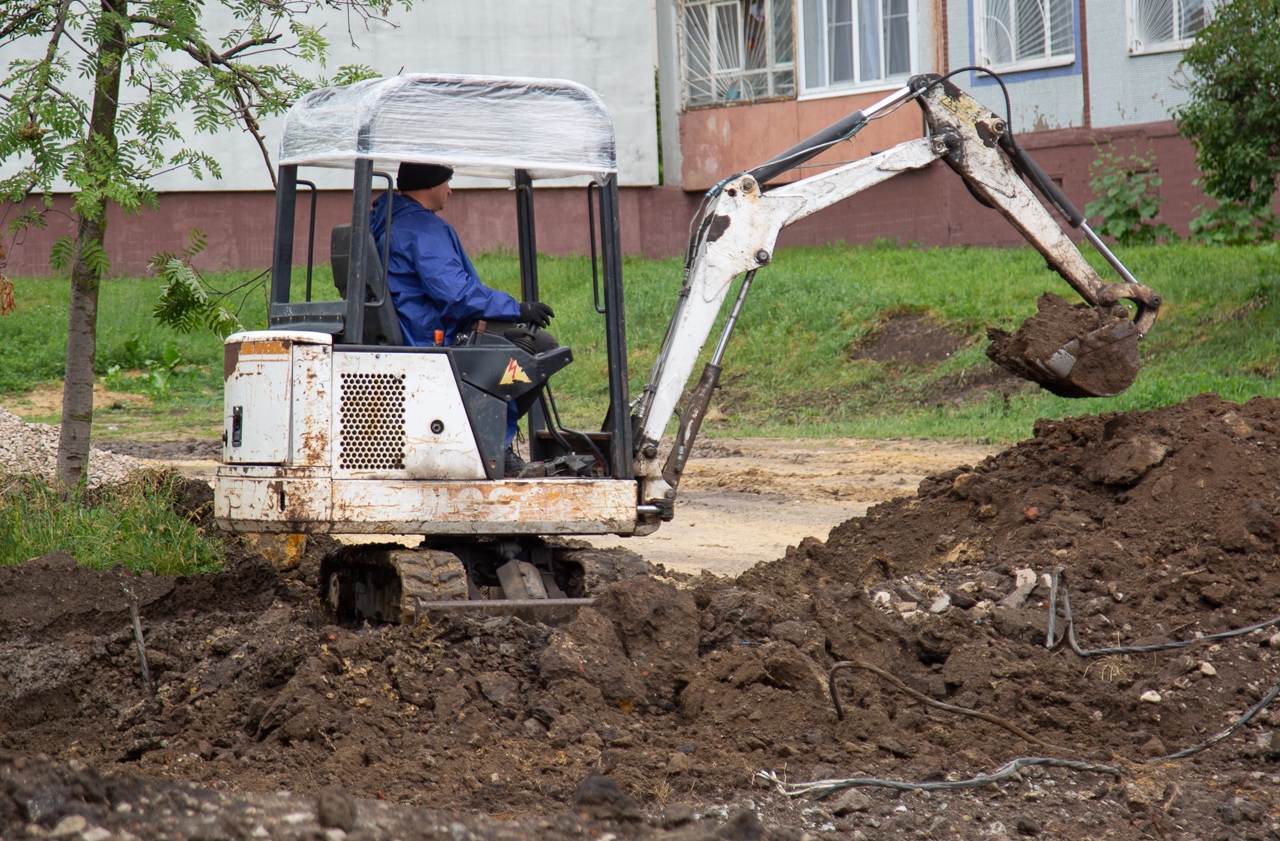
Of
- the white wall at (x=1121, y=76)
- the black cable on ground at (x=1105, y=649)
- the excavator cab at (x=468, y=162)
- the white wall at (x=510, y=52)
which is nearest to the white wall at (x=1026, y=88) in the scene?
the white wall at (x=1121, y=76)

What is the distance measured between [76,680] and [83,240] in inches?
126

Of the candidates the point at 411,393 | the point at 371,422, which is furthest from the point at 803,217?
the point at 371,422

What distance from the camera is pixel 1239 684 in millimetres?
5934

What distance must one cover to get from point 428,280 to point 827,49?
1749cm

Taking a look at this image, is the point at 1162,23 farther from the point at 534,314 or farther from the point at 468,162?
the point at 468,162

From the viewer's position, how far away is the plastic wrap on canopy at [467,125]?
6000 millimetres

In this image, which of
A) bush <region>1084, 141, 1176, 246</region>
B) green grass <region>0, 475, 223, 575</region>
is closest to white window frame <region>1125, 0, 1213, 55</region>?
bush <region>1084, 141, 1176, 246</region>

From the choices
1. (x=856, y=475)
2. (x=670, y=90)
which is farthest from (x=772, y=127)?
(x=856, y=475)

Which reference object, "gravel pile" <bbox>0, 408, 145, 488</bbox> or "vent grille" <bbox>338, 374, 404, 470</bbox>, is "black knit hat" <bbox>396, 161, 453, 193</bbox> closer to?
"vent grille" <bbox>338, 374, 404, 470</bbox>

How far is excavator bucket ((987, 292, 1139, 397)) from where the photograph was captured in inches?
300

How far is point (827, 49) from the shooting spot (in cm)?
2220

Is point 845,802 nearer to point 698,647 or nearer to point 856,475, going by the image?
point 698,647

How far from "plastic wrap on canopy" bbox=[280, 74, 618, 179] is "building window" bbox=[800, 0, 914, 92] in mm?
16197

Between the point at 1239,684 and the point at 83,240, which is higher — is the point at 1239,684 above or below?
below
